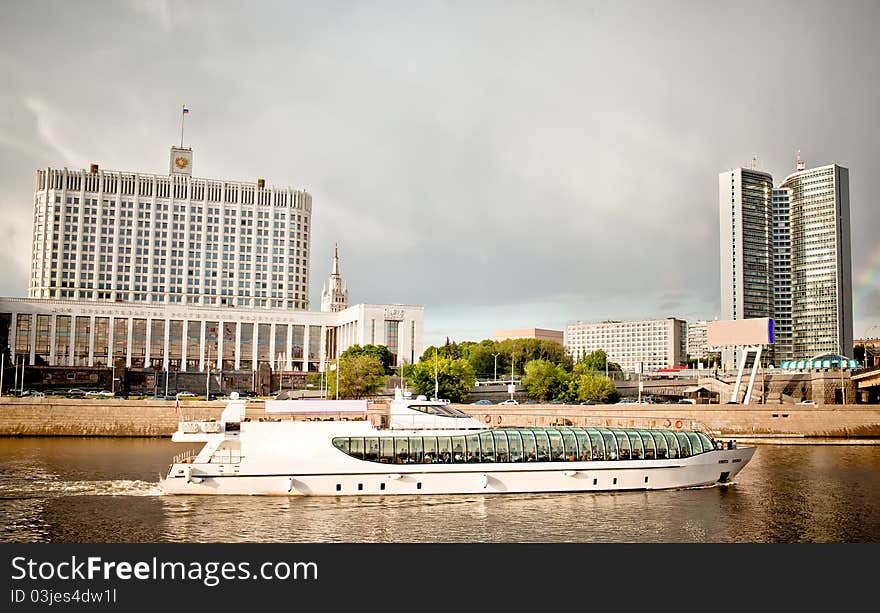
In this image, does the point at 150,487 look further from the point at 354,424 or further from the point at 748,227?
the point at 748,227

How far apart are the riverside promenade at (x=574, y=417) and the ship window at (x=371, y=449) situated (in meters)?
30.0

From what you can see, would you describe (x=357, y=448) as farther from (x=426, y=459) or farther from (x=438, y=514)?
(x=438, y=514)

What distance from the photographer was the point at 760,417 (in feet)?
247

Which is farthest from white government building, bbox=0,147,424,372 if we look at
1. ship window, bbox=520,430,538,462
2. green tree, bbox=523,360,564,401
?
ship window, bbox=520,430,538,462

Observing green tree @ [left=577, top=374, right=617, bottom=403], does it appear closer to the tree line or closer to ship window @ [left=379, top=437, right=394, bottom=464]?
the tree line

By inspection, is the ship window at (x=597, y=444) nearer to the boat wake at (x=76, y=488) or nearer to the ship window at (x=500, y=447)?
the ship window at (x=500, y=447)

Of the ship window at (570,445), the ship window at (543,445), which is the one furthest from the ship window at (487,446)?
the ship window at (570,445)

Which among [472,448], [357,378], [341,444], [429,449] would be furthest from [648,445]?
[357,378]

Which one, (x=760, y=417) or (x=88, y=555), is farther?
(x=760, y=417)

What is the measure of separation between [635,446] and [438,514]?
1325 centimetres

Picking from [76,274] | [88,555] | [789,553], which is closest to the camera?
[88,555]

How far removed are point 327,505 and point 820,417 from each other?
179ft

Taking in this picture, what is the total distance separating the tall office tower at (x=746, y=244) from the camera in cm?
18975

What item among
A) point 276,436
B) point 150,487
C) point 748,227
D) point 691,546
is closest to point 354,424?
point 276,436
